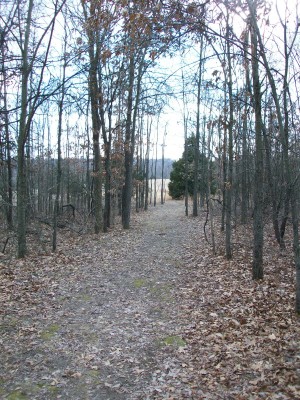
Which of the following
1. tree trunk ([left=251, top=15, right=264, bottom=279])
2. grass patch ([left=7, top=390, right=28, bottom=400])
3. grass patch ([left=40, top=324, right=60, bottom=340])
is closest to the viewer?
grass patch ([left=7, top=390, right=28, bottom=400])

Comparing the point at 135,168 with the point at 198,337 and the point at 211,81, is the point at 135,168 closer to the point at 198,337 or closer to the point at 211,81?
the point at 211,81

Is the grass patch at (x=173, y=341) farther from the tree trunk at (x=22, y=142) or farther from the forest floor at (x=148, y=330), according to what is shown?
the tree trunk at (x=22, y=142)

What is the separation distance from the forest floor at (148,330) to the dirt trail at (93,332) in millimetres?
18

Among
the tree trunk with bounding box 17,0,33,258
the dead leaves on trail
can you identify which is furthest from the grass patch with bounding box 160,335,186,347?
the tree trunk with bounding box 17,0,33,258

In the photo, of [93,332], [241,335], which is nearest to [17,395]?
[93,332]

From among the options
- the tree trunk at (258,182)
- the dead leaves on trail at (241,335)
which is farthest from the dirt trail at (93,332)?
the tree trunk at (258,182)

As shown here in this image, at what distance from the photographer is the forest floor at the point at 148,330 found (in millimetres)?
4359

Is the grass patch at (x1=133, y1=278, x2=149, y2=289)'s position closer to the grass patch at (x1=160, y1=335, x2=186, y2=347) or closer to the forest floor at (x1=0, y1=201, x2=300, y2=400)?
the forest floor at (x1=0, y1=201, x2=300, y2=400)

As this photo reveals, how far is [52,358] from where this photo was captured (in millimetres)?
5102

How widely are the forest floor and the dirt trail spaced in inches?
0.7

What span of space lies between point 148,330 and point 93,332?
978 millimetres

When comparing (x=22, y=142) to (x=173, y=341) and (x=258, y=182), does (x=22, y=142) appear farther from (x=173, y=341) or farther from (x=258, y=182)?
(x=173, y=341)

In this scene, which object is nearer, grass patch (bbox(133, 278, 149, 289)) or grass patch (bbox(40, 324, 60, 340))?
grass patch (bbox(40, 324, 60, 340))

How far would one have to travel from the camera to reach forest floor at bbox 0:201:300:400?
436cm
